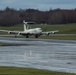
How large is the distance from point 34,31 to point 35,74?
71406 mm

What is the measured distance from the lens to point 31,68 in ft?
76.2

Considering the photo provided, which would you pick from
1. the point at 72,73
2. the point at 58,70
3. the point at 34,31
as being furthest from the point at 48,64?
the point at 34,31

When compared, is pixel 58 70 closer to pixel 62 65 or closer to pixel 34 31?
pixel 62 65

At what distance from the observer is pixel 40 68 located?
23.2 m

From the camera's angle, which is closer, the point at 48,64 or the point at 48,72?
the point at 48,72

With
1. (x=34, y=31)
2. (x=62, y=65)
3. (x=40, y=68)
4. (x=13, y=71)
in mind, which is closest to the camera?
(x=13, y=71)

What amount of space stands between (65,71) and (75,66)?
2.55 meters

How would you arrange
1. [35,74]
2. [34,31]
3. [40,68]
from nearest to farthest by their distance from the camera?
[35,74], [40,68], [34,31]

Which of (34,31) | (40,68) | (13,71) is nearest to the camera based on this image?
(13,71)

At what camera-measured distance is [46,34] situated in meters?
94.0

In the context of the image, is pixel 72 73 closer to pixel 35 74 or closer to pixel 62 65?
pixel 35 74

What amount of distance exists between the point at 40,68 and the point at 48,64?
7.90ft

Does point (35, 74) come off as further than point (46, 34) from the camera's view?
No

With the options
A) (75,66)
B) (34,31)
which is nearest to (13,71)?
(75,66)
